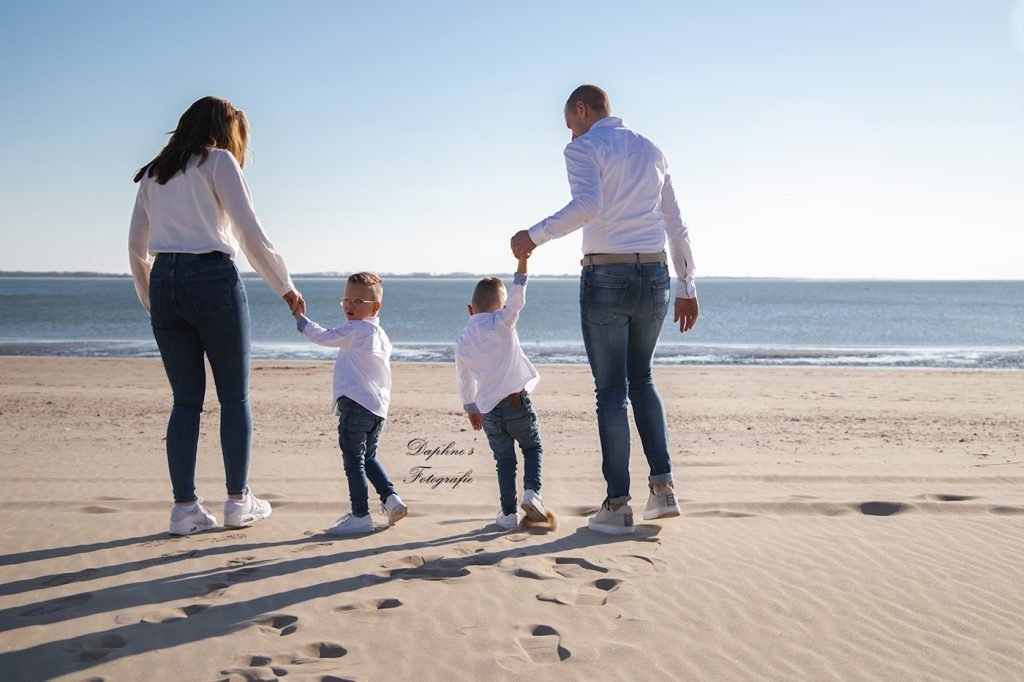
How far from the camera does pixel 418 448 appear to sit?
773 centimetres

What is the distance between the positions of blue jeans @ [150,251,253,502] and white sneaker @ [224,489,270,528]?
0.13 m

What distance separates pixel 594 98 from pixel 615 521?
88.0 inches

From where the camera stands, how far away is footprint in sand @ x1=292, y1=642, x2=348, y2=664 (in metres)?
2.73

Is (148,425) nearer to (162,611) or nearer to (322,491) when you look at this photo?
(322,491)

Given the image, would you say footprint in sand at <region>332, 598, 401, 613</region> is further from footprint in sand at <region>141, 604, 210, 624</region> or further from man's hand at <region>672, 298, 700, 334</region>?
man's hand at <region>672, 298, 700, 334</region>

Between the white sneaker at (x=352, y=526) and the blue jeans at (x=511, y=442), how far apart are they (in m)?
0.74

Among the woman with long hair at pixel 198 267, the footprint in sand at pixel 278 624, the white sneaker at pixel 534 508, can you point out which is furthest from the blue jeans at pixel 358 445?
the footprint in sand at pixel 278 624

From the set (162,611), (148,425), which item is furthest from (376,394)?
(148,425)

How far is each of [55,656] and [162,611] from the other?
17.4 inches

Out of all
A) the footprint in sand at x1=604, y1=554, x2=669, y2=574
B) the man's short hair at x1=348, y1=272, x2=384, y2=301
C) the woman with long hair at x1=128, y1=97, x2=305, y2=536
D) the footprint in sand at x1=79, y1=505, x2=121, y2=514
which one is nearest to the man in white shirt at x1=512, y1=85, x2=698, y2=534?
the footprint in sand at x1=604, y1=554, x2=669, y2=574

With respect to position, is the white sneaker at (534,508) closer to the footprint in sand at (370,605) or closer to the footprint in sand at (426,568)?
the footprint in sand at (426,568)

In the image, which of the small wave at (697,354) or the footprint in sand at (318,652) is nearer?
the footprint in sand at (318,652)

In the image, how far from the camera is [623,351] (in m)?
4.15

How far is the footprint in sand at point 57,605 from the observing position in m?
3.12
